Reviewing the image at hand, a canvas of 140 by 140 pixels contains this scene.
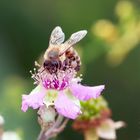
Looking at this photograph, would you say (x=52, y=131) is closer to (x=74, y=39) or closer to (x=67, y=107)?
(x=67, y=107)

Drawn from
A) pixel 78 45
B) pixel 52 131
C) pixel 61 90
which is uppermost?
pixel 78 45

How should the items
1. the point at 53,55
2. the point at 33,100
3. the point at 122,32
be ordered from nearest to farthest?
1. the point at 33,100
2. the point at 53,55
3. the point at 122,32

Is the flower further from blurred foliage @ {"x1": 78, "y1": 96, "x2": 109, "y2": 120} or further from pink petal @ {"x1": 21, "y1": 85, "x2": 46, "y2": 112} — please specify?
blurred foliage @ {"x1": 78, "y1": 96, "x2": 109, "y2": 120}

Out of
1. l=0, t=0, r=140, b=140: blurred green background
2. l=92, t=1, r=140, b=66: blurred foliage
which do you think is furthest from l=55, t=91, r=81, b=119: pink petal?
l=0, t=0, r=140, b=140: blurred green background

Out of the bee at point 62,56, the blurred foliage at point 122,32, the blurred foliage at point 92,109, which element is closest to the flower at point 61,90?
the bee at point 62,56

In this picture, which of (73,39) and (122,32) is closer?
(73,39)

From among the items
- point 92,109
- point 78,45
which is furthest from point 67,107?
point 78,45

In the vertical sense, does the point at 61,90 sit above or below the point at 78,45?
below

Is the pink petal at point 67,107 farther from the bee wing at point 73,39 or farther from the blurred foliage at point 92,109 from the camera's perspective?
the blurred foliage at point 92,109
